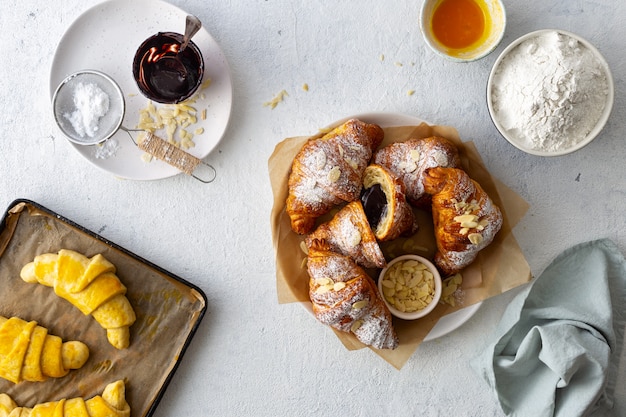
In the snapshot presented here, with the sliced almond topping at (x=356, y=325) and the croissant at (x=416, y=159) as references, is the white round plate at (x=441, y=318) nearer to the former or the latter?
the croissant at (x=416, y=159)

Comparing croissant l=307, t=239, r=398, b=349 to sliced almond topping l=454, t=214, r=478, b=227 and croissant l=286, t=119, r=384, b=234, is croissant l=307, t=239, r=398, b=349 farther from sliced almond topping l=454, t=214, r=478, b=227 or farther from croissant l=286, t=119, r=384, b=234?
sliced almond topping l=454, t=214, r=478, b=227

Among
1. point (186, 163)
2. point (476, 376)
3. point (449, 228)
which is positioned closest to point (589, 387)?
point (476, 376)

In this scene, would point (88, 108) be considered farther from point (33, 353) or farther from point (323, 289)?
point (323, 289)

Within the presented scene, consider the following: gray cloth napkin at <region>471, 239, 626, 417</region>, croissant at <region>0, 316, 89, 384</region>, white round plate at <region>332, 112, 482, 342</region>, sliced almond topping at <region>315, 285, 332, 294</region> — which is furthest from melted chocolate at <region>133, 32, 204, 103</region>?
gray cloth napkin at <region>471, 239, 626, 417</region>

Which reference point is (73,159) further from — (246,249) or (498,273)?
(498,273)

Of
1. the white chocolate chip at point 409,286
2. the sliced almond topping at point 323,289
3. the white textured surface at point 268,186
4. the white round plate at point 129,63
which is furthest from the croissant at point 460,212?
the white round plate at point 129,63

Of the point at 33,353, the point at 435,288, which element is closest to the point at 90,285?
the point at 33,353
